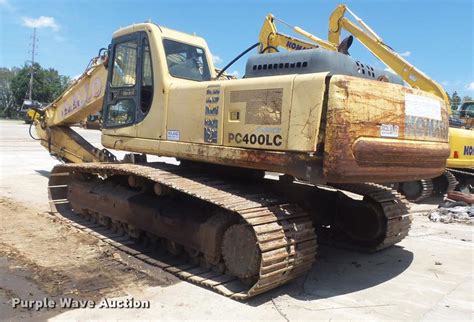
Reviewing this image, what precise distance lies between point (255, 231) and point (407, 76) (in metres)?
9.44

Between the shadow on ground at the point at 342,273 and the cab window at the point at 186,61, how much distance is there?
109 inches

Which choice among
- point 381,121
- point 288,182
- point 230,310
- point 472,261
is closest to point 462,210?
point 472,261

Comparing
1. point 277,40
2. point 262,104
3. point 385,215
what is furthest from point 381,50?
point 262,104

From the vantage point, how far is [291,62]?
454cm

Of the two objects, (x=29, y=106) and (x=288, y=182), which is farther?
(x=29, y=106)

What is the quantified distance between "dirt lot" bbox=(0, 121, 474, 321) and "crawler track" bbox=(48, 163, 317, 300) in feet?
0.59

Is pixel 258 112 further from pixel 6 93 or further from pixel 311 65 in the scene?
pixel 6 93

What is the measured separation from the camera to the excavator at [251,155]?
404 cm

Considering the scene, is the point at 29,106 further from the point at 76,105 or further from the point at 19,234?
the point at 19,234

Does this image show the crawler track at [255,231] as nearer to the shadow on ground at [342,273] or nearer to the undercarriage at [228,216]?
the undercarriage at [228,216]

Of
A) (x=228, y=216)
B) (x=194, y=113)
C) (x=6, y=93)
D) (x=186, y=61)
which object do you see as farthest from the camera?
(x=6, y=93)

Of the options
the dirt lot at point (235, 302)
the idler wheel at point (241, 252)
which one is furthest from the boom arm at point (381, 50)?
the idler wheel at point (241, 252)

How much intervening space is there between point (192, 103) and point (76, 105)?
4226mm

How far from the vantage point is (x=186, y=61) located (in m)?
6.01
